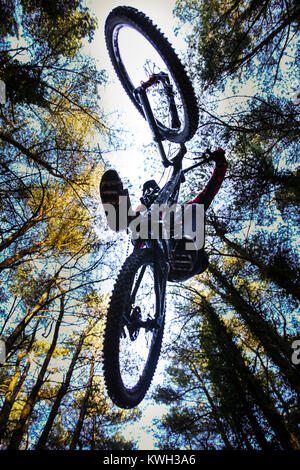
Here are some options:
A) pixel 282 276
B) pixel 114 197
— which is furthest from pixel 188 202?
pixel 282 276

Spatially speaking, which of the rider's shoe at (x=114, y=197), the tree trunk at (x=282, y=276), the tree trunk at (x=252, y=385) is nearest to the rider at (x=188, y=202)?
the rider's shoe at (x=114, y=197)

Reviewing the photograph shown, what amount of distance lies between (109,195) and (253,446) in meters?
6.35

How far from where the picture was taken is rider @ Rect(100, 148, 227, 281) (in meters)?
2.07

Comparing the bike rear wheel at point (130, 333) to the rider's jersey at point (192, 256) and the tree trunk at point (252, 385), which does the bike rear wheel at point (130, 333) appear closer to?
the rider's jersey at point (192, 256)

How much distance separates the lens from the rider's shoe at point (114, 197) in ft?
6.75

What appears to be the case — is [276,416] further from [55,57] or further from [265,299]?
[55,57]

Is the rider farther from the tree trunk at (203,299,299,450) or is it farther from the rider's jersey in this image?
the tree trunk at (203,299,299,450)

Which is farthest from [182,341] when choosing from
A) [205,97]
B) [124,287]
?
[205,97]

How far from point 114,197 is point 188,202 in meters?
1.41

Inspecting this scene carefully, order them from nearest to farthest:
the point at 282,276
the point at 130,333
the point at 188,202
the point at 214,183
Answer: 1. the point at 130,333
2. the point at 188,202
3. the point at 214,183
4. the point at 282,276

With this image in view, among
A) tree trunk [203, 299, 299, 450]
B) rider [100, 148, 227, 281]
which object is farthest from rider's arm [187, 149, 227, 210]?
tree trunk [203, 299, 299, 450]

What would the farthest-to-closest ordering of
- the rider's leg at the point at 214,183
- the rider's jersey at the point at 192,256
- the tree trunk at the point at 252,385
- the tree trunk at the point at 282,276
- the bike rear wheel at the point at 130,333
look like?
the tree trunk at the point at 282,276
the tree trunk at the point at 252,385
the rider's leg at the point at 214,183
the rider's jersey at the point at 192,256
the bike rear wheel at the point at 130,333

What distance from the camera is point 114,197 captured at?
2.05m

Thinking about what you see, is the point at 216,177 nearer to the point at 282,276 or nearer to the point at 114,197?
the point at 114,197
